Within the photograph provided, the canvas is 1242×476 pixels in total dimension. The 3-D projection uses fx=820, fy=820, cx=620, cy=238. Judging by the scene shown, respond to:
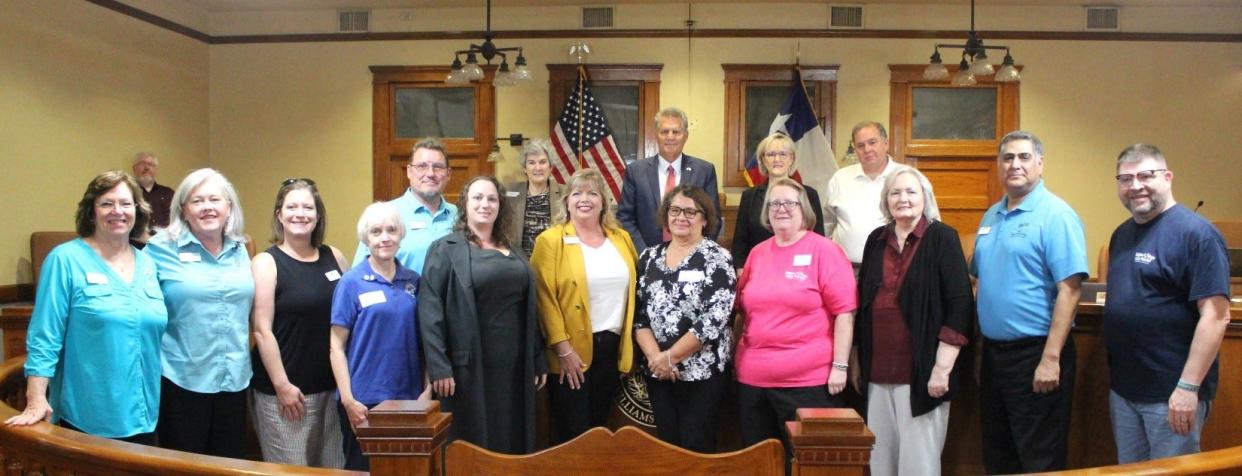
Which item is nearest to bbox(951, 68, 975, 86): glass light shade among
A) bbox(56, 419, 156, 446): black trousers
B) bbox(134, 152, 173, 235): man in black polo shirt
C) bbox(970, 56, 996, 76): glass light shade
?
bbox(970, 56, 996, 76): glass light shade

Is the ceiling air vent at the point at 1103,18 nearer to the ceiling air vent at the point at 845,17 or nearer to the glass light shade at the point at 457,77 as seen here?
the ceiling air vent at the point at 845,17

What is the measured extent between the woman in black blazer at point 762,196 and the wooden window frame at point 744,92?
389 centimetres

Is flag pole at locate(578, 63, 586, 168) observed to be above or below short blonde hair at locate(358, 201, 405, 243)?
above

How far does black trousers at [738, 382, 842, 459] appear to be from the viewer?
3.06m

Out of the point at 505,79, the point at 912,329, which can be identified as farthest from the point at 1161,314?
the point at 505,79

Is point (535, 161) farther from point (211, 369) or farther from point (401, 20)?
point (401, 20)

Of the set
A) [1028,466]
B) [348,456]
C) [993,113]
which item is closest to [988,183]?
[993,113]

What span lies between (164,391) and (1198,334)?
3497 millimetres

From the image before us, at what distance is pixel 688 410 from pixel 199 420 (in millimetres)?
1782

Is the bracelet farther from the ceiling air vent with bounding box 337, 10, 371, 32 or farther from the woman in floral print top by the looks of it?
the ceiling air vent with bounding box 337, 10, 371, 32

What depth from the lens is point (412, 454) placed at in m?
1.77

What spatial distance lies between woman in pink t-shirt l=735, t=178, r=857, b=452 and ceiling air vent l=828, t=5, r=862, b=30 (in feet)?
17.2

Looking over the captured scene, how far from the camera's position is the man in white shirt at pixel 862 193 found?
160 inches

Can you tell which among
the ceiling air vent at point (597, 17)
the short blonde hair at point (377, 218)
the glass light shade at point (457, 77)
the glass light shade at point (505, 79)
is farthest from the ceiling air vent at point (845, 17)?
the short blonde hair at point (377, 218)
